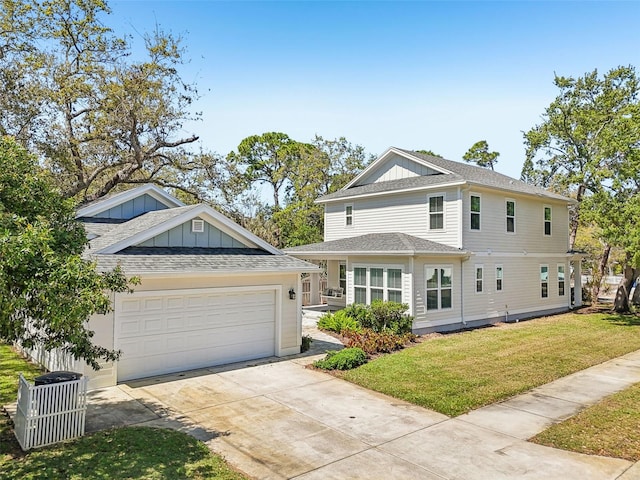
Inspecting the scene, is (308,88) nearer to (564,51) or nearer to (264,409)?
(564,51)

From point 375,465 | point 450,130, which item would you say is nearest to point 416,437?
point 375,465

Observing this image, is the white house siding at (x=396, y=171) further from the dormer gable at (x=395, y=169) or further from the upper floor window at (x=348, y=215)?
the upper floor window at (x=348, y=215)

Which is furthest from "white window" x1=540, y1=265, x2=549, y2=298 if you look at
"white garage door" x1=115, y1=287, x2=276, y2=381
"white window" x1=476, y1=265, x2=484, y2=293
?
"white garage door" x1=115, y1=287, x2=276, y2=381

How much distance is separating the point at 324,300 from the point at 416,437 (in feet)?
55.8

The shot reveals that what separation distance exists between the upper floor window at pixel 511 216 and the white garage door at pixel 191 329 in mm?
12504

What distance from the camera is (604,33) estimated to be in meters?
12.7

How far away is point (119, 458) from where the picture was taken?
602cm

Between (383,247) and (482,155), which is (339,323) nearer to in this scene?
(383,247)

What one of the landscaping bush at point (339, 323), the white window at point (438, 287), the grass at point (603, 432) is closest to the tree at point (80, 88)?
the landscaping bush at point (339, 323)

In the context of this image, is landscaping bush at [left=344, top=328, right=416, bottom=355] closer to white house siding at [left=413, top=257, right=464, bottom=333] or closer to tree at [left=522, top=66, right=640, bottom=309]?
white house siding at [left=413, top=257, right=464, bottom=333]

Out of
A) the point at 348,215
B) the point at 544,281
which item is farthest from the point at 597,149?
the point at 348,215

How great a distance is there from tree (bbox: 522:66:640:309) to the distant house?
14350mm

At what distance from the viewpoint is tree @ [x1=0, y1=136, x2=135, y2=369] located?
5.17 meters

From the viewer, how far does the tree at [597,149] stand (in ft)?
60.8
